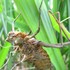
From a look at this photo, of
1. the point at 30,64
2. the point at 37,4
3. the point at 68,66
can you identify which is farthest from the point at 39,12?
the point at 68,66

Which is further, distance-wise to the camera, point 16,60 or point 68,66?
point 68,66

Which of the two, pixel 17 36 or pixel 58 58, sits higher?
pixel 17 36

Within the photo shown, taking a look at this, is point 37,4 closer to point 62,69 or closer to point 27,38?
point 27,38

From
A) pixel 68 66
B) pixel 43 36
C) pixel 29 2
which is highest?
pixel 29 2

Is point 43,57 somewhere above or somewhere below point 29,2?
below

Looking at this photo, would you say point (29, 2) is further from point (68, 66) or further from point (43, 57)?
point (68, 66)

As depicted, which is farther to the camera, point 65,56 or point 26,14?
point 65,56

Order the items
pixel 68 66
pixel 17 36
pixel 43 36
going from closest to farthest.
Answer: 1. pixel 17 36
2. pixel 43 36
3. pixel 68 66

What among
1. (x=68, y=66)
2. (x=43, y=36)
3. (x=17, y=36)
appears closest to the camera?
(x=17, y=36)

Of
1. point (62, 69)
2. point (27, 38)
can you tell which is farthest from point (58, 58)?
point (27, 38)
